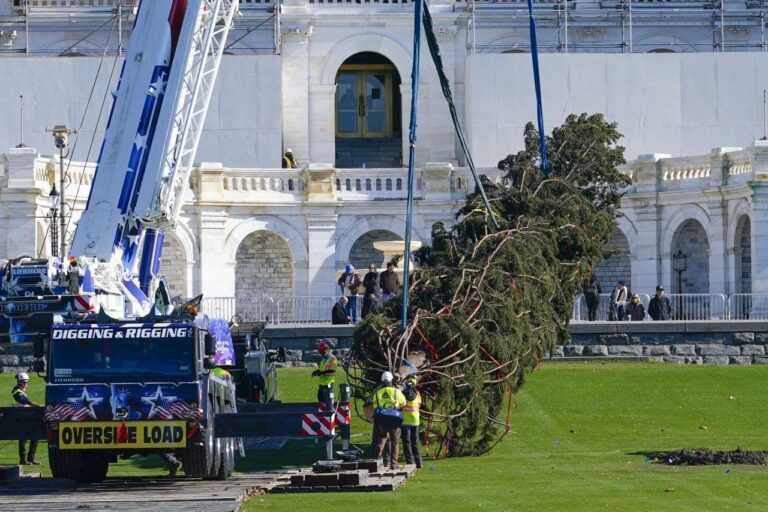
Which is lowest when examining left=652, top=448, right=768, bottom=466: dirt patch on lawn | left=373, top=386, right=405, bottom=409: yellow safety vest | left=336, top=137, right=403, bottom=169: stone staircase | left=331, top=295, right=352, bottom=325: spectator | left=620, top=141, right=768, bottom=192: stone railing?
left=652, top=448, right=768, bottom=466: dirt patch on lawn

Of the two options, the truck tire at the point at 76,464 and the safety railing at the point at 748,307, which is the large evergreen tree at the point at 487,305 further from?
the safety railing at the point at 748,307

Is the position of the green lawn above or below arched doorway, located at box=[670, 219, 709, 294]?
below

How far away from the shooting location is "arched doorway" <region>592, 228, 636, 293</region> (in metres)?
58.5

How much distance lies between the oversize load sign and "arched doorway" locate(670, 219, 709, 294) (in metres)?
32.7

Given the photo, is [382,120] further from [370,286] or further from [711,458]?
[711,458]

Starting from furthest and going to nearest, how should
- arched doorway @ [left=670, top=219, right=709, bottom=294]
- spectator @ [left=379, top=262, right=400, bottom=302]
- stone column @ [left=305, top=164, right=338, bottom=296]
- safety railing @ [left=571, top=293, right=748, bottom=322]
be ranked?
stone column @ [left=305, top=164, right=338, bottom=296], arched doorway @ [left=670, top=219, right=709, bottom=294], safety railing @ [left=571, top=293, right=748, bottom=322], spectator @ [left=379, top=262, right=400, bottom=302]

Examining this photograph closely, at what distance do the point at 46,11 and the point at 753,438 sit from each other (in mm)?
37515

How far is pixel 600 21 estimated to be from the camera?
65875mm

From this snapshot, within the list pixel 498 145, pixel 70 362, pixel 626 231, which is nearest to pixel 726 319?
pixel 626 231

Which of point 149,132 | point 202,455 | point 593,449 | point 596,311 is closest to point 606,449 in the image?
point 593,449

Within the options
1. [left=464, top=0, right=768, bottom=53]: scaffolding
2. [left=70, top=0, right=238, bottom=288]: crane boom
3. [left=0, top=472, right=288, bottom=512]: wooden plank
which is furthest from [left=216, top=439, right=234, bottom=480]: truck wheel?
[left=464, top=0, right=768, bottom=53]: scaffolding

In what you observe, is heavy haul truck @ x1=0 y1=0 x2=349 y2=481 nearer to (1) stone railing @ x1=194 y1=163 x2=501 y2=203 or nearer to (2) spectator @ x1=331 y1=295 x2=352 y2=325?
(2) spectator @ x1=331 y1=295 x2=352 y2=325

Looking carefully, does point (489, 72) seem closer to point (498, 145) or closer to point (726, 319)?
point (498, 145)

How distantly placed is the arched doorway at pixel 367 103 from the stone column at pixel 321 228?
789 cm
